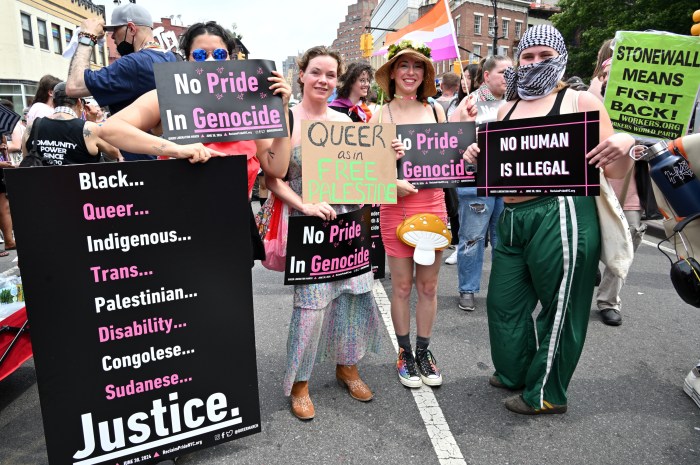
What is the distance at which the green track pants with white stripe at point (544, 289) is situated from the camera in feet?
8.07

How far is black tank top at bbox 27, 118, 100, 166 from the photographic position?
455cm

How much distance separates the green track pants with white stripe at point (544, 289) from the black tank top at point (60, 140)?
4.09 meters

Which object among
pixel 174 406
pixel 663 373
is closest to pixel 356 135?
pixel 174 406

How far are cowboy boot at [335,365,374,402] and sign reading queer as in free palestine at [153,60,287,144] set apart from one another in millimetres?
1526

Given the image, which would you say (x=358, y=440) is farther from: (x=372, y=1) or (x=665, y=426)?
(x=372, y=1)

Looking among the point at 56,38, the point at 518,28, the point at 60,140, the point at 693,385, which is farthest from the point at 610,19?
the point at 56,38

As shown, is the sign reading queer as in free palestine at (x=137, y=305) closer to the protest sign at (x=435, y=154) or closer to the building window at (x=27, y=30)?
the protest sign at (x=435, y=154)

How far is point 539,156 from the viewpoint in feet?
7.95

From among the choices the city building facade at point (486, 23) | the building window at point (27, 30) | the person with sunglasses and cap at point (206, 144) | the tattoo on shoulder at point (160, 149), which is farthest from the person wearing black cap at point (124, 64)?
the city building facade at point (486, 23)

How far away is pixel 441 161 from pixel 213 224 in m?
1.42

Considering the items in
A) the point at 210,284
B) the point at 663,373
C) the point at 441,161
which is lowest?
the point at 663,373

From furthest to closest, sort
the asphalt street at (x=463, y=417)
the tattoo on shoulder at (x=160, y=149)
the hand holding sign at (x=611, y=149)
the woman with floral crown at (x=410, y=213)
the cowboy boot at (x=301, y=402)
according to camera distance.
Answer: the woman with floral crown at (x=410, y=213)
the cowboy boot at (x=301, y=402)
the asphalt street at (x=463, y=417)
the hand holding sign at (x=611, y=149)
the tattoo on shoulder at (x=160, y=149)

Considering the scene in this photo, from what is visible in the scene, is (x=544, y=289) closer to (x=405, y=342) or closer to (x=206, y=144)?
(x=405, y=342)

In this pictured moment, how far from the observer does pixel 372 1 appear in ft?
519
